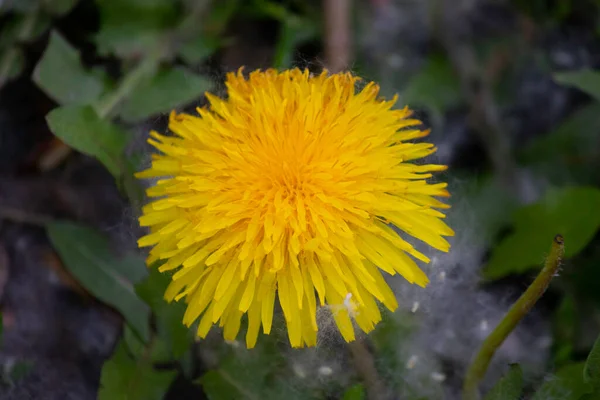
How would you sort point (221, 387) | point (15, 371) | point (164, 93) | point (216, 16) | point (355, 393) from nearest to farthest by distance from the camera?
1. point (355, 393)
2. point (221, 387)
3. point (15, 371)
4. point (164, 93)
5. point (216, 16)

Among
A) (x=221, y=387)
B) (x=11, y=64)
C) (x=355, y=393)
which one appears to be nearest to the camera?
(x=355, y=393)

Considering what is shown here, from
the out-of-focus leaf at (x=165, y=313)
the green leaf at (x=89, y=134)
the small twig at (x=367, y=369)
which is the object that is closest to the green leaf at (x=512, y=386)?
the small twig at (x=367, y=369)

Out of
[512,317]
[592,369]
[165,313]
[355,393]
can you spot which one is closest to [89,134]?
[165,313]

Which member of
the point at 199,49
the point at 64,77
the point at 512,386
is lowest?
the point at 512,386

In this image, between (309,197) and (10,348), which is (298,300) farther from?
(10,348)

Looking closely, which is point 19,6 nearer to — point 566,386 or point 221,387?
point 221,387

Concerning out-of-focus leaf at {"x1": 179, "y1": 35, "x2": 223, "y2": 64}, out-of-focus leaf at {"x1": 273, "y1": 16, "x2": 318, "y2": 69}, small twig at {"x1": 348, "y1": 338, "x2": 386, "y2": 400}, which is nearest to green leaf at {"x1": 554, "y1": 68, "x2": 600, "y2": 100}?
out-of-focus leaf at {"x1": 273, "y1": 16, "x2": 318, "y2": 69}
